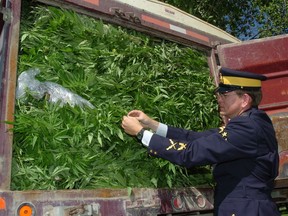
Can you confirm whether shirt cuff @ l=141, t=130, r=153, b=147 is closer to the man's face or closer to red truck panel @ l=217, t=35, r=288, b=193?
the man's face

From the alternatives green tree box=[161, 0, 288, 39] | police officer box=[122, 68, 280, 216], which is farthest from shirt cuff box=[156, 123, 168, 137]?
green tree box=[161, 0, 288, 39]

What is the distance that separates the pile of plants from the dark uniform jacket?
0.30 metres

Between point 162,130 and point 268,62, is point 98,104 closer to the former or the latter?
point 162,130

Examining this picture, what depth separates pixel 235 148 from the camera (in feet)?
8.97

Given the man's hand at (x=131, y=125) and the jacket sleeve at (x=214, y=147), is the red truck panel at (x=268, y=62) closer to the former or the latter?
the jacket sleeve at (x=214, y=147)

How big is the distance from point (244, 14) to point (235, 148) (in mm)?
11878

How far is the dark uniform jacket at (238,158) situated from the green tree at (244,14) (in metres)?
9.42

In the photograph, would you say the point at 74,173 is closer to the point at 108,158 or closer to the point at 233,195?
the point at 108,158

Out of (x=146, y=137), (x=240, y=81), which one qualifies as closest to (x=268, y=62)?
(x=240, y=81)

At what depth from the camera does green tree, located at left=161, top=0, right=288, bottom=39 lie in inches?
488

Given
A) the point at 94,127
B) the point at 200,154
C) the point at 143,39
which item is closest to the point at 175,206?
the point at 200,154

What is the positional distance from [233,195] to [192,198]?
1.20ft

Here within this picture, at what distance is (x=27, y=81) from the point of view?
2.77 m

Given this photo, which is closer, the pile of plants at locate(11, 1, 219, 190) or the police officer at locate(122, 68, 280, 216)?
A: the pile of plants at locate(11, 1, 219, 190)
